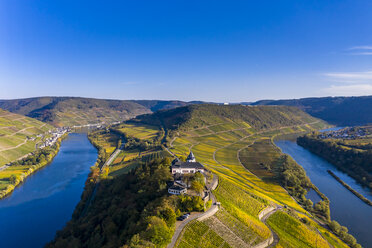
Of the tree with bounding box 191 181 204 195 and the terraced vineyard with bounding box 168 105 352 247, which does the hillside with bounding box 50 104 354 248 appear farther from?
the tree with bounding box 191 181 204 195

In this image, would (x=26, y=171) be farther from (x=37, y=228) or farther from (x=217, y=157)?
(x=217, y=157)

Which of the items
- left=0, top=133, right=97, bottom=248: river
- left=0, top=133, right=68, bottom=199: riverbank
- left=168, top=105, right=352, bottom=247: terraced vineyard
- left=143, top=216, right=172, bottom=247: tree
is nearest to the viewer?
left=143, top=216, right=172, bottom=247: tree

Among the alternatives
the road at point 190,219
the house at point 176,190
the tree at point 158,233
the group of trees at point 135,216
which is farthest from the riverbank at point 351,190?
the tree at point 158,233

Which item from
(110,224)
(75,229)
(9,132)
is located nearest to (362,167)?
(110,224)

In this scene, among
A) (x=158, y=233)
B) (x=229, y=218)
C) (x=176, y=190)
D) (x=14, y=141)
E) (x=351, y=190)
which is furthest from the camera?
(x=14, y=141)

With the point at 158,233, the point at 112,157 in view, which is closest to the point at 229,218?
the point at 158,233

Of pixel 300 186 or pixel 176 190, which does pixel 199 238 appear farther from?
pixel 300 186

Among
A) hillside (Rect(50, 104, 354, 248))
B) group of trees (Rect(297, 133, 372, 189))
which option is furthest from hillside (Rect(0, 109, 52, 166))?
group of trees (Rect(297, 133, 372, 189))
